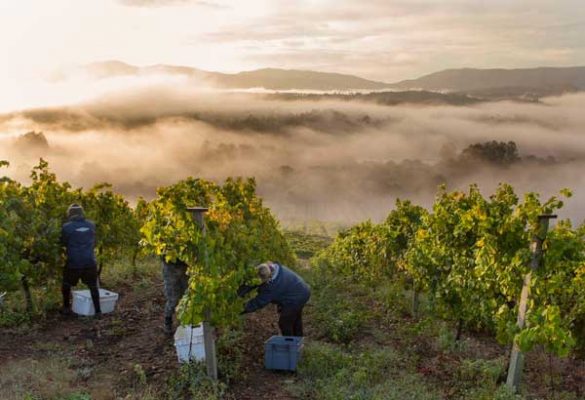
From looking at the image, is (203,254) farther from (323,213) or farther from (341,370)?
(323,213)

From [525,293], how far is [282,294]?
11.7ft

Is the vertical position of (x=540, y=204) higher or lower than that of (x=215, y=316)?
higher

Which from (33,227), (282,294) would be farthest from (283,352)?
(33,227)

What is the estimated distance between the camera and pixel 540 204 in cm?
866

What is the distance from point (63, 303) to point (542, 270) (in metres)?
9.05

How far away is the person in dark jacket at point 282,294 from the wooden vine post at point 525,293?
3183 millimetres

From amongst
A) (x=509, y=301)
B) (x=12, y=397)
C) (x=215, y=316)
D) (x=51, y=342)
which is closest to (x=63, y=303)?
(x=51, y=342)

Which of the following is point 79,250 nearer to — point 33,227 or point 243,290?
point 33,227

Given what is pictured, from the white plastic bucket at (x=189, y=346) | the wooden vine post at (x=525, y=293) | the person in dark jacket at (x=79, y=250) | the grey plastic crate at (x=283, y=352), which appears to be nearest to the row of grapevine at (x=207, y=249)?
the white plastic bucket at (x=189, y=346)

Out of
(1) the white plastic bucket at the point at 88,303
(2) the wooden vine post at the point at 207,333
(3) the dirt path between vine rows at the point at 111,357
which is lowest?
(3) the dirt path between vine rows at the point at 111,357

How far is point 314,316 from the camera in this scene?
40.8 feet

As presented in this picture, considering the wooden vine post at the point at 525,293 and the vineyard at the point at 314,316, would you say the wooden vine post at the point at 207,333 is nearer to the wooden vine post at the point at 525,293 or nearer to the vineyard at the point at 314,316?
the vineyard at the point at 314,316

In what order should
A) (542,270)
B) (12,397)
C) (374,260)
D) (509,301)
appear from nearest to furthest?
(12,397), (542,270), (509,301), (374,260)

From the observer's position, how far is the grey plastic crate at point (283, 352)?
8.91 m
